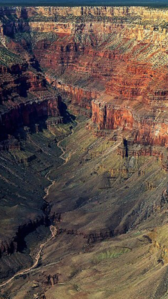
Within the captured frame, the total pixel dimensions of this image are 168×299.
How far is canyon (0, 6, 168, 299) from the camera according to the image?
75625mm

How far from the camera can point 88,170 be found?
11319cm

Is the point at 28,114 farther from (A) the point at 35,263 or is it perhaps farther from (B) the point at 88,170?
(A) the point at 35,263

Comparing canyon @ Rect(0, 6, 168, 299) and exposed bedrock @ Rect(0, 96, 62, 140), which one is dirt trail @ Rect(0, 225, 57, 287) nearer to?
canyon @ Rect(0, 6, 168, 299)

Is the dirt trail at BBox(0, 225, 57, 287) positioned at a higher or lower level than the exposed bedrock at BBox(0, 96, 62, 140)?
lower

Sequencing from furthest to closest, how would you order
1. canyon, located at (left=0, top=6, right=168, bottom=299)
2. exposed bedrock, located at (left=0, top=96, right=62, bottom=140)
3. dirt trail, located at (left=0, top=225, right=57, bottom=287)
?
exposed bedrock, located at (left=0, top=96, right=62, bottom=140)
dirt trail, located at (left=0, top=225, right=57, bottom=287)
canyon, located at (left=0, top=6, right=168, bottom=299)

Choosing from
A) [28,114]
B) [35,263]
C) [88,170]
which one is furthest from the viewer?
[28,114]

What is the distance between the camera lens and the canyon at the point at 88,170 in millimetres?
75625

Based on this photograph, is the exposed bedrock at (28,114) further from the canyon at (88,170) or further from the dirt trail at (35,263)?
the dirt trail at (35,263)

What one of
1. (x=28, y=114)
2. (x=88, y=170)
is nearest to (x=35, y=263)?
(x=88, y=170)

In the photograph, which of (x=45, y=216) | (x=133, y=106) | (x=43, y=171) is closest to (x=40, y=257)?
(x=45, y=216)

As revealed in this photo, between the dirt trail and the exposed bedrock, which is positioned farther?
the exposed bedrock

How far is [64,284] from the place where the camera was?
73.6 metres

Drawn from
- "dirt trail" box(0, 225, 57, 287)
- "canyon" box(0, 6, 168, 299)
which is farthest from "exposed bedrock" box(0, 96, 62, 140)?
"dirt trail" box(0, 225, 57, 287)

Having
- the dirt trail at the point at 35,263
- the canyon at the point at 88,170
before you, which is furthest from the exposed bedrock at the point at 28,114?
the dirt trail at the point at 35,263
